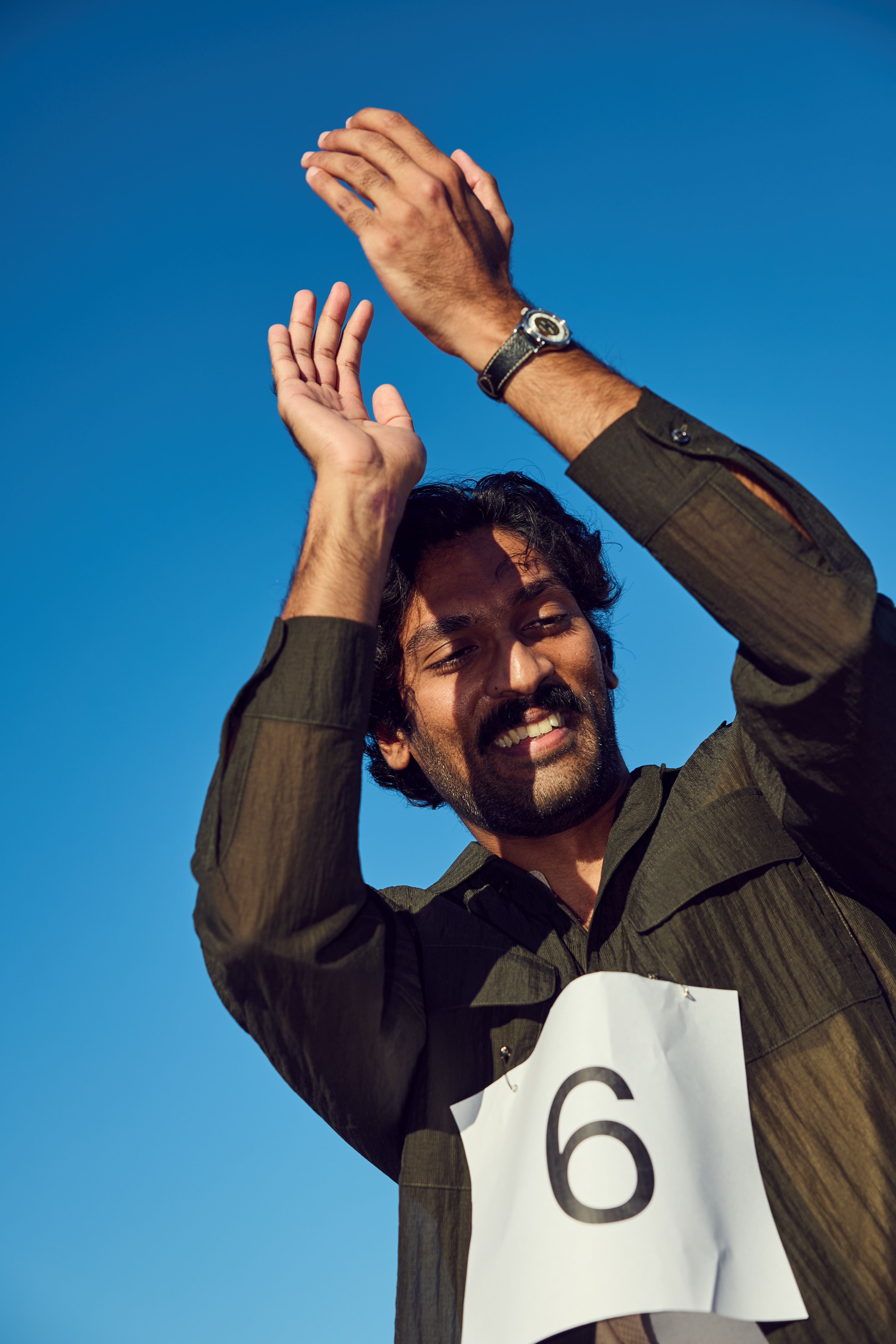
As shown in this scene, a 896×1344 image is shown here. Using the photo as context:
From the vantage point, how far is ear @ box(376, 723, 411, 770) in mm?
3982

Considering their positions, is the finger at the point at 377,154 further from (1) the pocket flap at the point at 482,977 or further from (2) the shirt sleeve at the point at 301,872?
(1) the pocket flap at the point at 482,977

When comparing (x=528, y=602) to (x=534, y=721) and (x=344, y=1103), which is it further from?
(x=344, y=1103)

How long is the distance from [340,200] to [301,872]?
1727 mm

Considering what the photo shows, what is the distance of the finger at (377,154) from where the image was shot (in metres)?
2.55

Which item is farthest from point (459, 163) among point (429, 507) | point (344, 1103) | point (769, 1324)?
point (769, 1324)

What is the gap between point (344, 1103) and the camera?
7.94 feet

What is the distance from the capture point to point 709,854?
2.54 meters

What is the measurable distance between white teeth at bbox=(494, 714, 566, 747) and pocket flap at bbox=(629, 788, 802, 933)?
0.66 m

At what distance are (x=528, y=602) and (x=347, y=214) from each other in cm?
137

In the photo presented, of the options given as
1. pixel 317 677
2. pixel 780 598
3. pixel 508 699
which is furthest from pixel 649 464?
pixel 508 699

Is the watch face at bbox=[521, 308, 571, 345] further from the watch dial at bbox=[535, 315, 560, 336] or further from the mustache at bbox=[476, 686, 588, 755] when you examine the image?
the mustache at bbox=[476, 686, 588, 755]

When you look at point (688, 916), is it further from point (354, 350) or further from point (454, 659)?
point (354, 350)

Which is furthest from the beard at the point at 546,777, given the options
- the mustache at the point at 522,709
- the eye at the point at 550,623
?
the eye at the point at 550,623

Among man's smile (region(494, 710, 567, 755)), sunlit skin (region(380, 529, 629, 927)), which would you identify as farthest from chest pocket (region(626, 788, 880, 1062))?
man's smile (region(494, 710, 567, 755))
